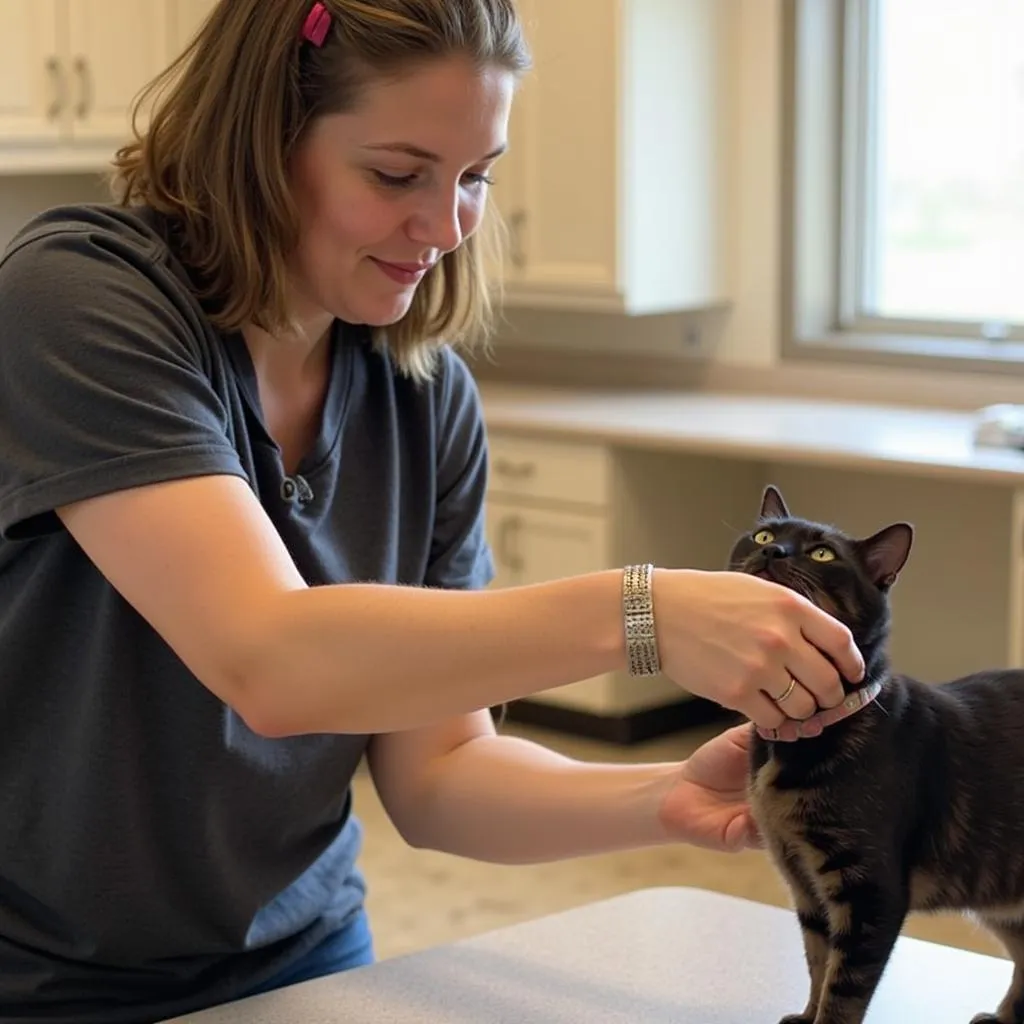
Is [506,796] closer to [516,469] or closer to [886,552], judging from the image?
[886,552]

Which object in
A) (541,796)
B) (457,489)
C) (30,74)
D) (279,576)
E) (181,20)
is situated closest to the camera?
(279,576)

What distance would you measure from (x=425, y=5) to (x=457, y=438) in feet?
1.47

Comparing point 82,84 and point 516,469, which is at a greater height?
point 82,84

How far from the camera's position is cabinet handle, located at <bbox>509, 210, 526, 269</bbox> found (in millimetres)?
4500

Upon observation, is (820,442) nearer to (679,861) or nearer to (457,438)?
(679,861)

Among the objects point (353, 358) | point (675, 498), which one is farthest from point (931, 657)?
point (353, 358)

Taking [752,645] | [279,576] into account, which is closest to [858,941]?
[752,645]

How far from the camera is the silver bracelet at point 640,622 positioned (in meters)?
1.06

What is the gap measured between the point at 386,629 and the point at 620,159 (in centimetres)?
330

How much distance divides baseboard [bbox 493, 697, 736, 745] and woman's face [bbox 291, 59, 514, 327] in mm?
2899

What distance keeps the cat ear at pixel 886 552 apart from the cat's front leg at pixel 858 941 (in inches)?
7.5

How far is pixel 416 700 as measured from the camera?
1111 millimetres

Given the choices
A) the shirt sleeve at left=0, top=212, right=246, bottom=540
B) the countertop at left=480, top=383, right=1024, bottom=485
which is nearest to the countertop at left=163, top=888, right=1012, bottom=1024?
the shirt sleeve at left=0, top=212, right=246, bottom=540

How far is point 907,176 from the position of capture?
14.5 feet
